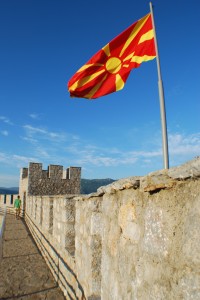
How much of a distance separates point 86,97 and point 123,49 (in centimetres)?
101

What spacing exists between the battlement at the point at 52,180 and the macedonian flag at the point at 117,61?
13.2m

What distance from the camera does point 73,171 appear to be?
60.8 ft

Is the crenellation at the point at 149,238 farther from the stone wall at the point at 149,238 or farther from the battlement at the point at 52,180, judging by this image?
the battlement at the point at 52,180

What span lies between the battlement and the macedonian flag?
13243 millimetres

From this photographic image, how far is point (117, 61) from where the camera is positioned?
17.1 feet

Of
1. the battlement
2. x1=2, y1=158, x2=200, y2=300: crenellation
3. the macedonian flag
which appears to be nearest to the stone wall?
x1=2, y1=158, x2=200, y2=300: crenellation

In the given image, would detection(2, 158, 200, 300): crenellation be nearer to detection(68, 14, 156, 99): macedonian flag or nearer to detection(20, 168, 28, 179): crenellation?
detection(68, 14, 156, 99): macedonian flag

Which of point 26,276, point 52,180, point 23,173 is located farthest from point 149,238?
point 23,173

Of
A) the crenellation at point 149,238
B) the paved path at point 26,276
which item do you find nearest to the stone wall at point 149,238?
the crenellation at point 149,238

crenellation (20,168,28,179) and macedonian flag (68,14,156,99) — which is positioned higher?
macedonian flag (68,14,156,99)

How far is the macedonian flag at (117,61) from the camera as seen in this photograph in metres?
5.03

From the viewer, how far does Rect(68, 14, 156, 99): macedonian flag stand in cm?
503

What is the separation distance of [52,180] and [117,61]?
45.6 ft

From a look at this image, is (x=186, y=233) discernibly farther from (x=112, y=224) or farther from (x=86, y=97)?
(x=86, y=97)
